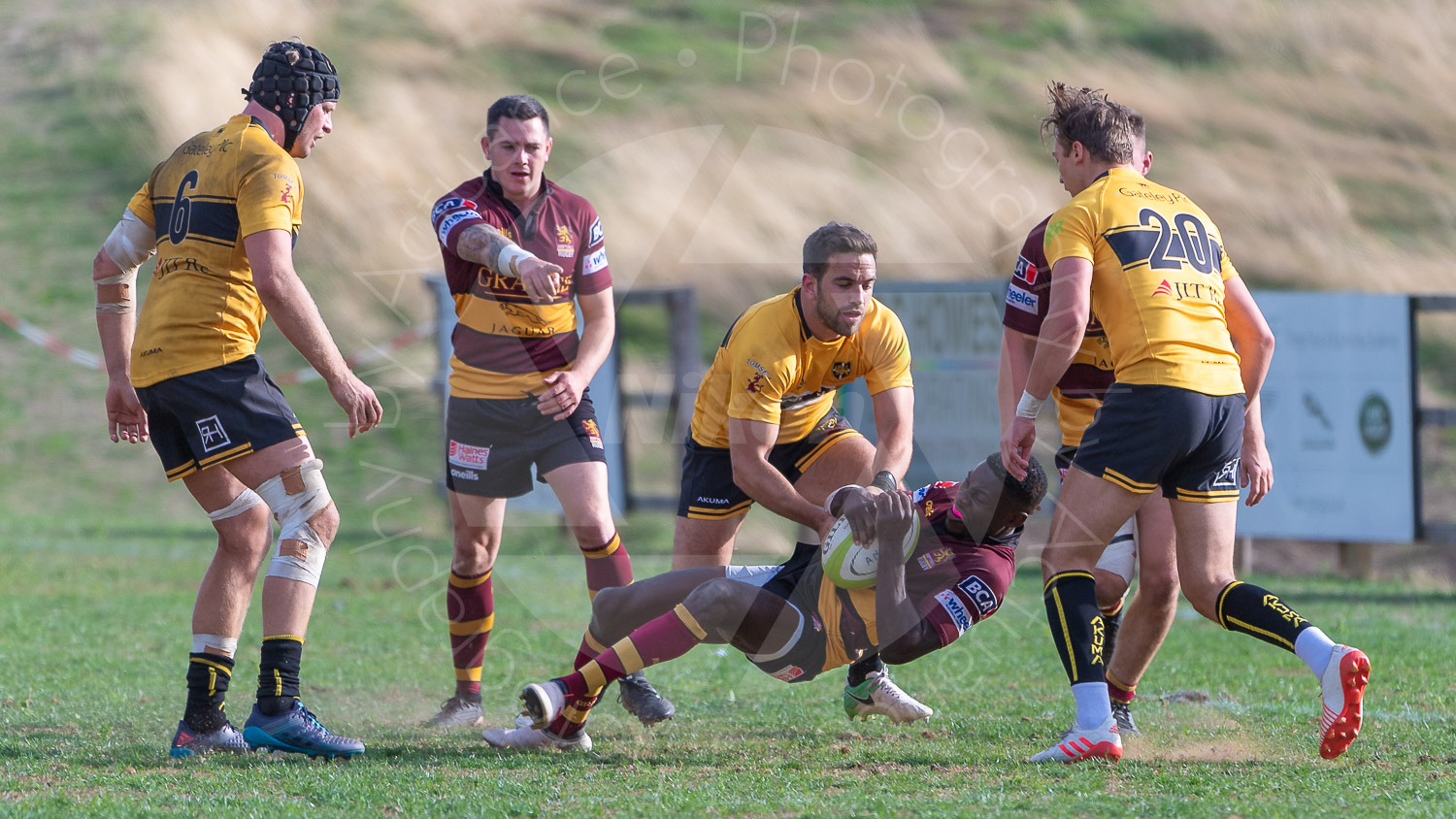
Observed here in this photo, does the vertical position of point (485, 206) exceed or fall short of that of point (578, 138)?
it falls short

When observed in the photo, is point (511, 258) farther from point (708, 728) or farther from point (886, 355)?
point (708, 728)

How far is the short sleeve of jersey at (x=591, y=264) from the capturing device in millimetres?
5695

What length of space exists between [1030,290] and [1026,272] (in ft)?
0.25

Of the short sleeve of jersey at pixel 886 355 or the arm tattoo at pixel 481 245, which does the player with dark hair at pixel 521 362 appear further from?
the short sleeve of jersey at pixel 886 355

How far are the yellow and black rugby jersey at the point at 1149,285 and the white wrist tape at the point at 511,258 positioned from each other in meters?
1.91

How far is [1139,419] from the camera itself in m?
4.50

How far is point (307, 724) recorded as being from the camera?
465 centimetres

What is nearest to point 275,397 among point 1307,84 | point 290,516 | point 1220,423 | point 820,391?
point 290,516

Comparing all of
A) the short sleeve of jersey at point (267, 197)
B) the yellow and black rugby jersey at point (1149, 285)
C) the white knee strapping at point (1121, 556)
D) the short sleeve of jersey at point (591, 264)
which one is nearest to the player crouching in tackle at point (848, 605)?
the yellow and black rugby jersey at point (1149, 285)

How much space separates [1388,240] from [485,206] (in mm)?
16730

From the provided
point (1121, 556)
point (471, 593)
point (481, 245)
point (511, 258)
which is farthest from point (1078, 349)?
point (471, 593)

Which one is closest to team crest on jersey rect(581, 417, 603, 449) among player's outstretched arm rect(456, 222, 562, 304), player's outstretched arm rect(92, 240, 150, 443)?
player's outstretched arm rect(456, 222, 562, 304)

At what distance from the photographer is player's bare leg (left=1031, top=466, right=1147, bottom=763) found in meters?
4.50

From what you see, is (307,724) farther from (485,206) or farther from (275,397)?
(485,206)
